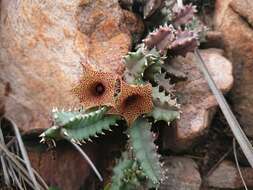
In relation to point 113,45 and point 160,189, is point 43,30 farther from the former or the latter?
point 160,189

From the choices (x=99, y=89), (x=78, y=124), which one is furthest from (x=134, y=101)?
→ (x=78, y=124)

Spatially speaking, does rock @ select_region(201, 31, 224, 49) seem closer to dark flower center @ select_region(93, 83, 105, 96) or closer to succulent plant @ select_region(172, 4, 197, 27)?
succulent plant @ select_region(172, 4, 197, 27)

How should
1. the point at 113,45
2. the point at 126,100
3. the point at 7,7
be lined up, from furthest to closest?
the point at 7,7
the point at 113,45
the point at 126,100

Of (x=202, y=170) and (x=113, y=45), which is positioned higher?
(x=113, y=45)

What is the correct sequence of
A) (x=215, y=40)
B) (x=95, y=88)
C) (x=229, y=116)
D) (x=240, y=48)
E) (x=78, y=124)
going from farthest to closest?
(x=215, y=40) < (x=240, y=48) < (x=229, y=116) < (x=95, y=88) < (x=78, y=124)

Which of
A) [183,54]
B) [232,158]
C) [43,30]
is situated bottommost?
[232,158]

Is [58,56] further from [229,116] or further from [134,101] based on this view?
[229,116]

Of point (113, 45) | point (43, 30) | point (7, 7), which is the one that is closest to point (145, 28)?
point (113, 45)
